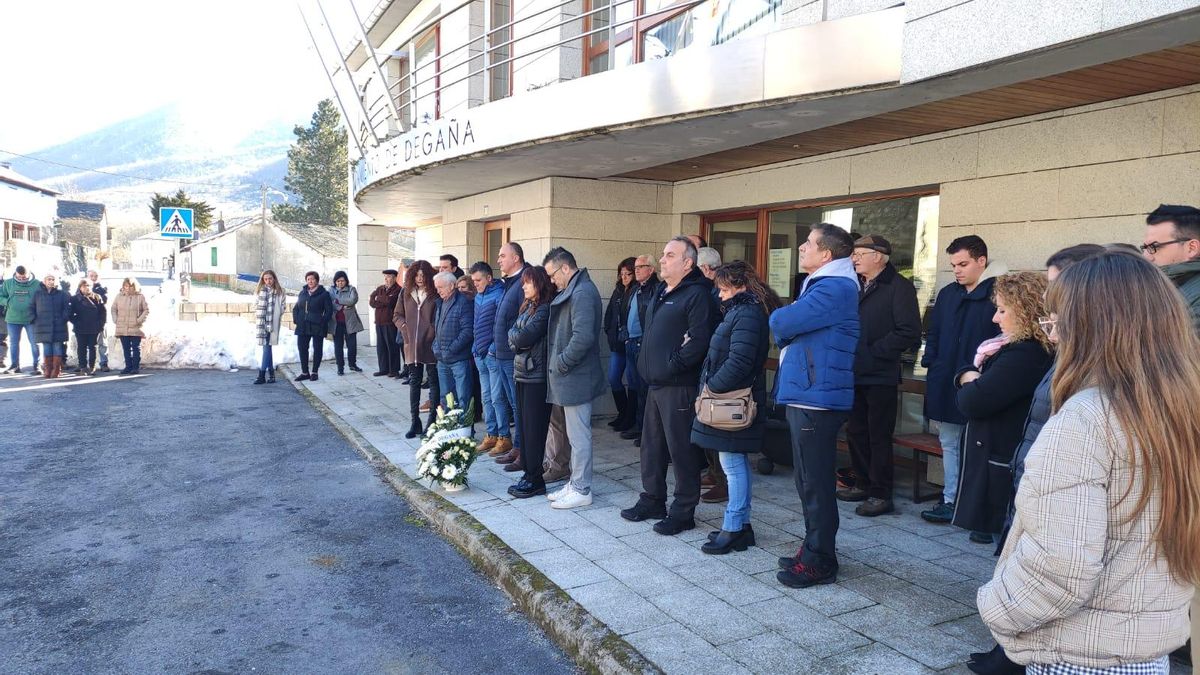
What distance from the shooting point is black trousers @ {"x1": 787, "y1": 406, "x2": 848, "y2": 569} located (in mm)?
4223

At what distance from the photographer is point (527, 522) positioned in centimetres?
554

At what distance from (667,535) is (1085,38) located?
360 cm

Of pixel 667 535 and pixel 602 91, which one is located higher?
pixel 602 91

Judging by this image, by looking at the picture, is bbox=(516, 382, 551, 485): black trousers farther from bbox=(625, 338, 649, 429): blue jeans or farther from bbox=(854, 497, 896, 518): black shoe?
bbox=(854, 497, 896, 518): black shoe

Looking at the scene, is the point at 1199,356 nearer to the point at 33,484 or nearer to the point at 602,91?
the point at 602,91

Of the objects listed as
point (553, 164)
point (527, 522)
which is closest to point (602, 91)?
point (553, 164)

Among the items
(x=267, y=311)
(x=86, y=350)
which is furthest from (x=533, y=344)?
(x=86, y=350)

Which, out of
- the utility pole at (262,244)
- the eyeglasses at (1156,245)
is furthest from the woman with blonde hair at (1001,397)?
the utility pole at (262,244)

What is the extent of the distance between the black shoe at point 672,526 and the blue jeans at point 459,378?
10.1 ft

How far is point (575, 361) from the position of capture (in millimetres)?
5668

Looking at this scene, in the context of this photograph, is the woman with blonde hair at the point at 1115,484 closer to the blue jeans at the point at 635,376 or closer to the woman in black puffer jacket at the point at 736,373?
the woman in black puffer jacket at the point at 736,373

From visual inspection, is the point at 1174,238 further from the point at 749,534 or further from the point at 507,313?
the point at 507,313

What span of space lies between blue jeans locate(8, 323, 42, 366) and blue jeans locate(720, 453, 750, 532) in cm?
1376

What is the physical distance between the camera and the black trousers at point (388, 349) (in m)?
13.2
